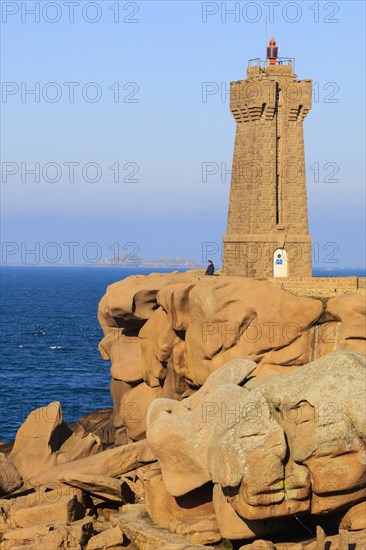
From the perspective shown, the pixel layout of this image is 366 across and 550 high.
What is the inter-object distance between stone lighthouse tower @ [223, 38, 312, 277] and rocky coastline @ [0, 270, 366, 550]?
20.0 ft

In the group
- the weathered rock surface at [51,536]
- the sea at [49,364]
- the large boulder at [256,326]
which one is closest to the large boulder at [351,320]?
the large boulder at [256,326]

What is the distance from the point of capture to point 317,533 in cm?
2420

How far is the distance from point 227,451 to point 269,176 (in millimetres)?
22073

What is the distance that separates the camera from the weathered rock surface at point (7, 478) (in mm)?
32781

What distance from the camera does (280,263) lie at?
4550 cm

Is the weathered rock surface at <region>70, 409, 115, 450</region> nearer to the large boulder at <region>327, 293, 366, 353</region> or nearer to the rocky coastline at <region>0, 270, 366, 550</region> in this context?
the rocky coastline at <region>0, 270, 366, 550</region>

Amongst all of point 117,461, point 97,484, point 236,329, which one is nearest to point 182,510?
point 97,484

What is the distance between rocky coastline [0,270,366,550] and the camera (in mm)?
24906

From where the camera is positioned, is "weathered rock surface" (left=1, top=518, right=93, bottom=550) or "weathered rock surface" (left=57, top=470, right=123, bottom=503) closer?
"weathered rock surface" (left=1, top=518, right=93, bottom=550)

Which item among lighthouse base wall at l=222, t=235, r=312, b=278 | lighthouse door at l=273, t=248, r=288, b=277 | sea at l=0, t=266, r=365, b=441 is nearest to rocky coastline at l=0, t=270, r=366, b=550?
lighthouse base wall at l=222, t=235, r=312, b=278

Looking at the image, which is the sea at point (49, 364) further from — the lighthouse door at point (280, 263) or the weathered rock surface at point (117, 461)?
the weathered rock surface at point (117, 461)

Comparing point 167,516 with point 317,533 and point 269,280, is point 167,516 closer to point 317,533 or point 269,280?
point 317,533

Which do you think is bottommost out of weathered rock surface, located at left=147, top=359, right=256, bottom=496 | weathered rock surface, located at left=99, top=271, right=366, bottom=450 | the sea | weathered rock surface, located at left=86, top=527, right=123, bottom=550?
the sea

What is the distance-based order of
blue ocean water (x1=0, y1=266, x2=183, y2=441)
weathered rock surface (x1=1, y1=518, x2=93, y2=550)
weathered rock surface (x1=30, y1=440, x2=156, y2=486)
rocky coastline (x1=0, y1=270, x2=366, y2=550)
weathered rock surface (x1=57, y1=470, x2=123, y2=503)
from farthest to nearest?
1. blue ocean water (x1=0, y1=266, x2=183, y2=441)
2. weathered rock surface (x1=30, y1=440, x2=156, y2=486)
3. weathered rock surface (x1=57, y1=470, x2=123, y2=503)
4. weathered rock surface (x1=1, y1=518, x2=93, y2=550)
5. rocky coastline (x1=0, y1=270, x2=366, y2=550)
